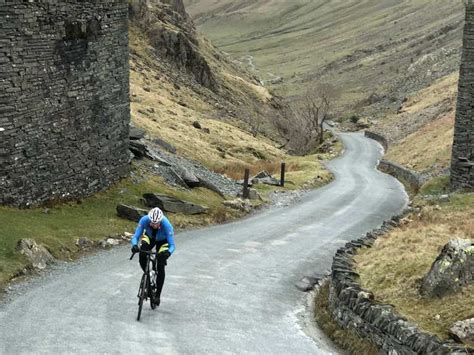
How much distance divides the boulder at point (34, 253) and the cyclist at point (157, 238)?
175 inches

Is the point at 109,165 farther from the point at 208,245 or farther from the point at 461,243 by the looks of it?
the point at 461,243

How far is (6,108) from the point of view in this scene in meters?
20.5

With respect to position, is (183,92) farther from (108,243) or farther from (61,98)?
(108,243)

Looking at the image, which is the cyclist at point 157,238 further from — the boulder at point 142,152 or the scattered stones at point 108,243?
the boulder at point 142,152

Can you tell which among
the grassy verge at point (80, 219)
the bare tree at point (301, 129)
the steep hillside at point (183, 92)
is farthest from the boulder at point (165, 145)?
the bare tree at point (301, 129)

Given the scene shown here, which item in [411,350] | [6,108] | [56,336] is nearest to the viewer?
[411,350]

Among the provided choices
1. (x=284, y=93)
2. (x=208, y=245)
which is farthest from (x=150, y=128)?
(x=284, y=93)

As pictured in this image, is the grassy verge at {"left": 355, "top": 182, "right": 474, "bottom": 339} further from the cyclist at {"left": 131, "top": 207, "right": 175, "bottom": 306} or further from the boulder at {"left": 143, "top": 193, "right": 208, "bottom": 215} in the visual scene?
the boulder at {"left": 143, "top": 193, "right": 208, "bottom": 215}

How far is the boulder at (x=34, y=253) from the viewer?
711 inches

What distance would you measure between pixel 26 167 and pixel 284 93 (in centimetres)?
14301

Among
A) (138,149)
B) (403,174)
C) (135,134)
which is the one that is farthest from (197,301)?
(403,174)

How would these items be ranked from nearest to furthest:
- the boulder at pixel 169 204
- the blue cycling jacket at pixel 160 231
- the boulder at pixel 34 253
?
1. the blue cycling jacket at pixel 160 231
2. the boulder at pixel 34 253
3. the boulder at pixel 169 204

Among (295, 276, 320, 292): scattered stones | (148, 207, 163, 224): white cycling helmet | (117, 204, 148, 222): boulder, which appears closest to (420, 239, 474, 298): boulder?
(148, 207, 163, 224): white cycling helmet

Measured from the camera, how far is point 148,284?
48.1 feet
